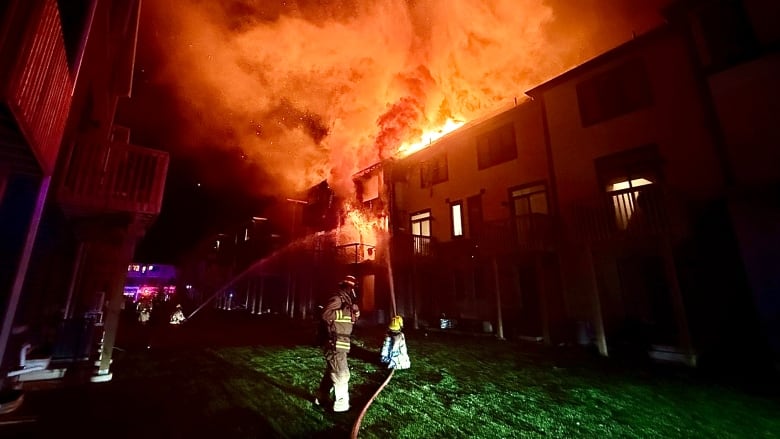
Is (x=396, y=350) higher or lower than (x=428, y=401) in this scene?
higher

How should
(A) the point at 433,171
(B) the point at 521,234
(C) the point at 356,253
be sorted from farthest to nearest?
(C) the point at 356,253, (A) the point at 433,171, (B) the point at 521,234

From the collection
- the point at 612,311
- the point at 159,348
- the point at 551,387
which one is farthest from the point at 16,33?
the point at 612,311

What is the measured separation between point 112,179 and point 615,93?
1726cm

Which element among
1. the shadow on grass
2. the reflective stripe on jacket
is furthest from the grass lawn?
the reflective stripe on jacket

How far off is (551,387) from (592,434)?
2.38m

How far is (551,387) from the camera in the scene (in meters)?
7.23

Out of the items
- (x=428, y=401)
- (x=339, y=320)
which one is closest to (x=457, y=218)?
(x=428, y=401)

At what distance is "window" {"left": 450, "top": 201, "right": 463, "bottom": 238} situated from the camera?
1822 cm

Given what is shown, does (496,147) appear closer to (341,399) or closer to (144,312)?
(341,399)

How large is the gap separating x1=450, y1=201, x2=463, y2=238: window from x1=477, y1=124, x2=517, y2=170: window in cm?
250

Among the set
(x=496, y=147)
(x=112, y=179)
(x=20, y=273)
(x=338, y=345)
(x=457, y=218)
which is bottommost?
(x=338, y=345)

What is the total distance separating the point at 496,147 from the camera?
17.1 m

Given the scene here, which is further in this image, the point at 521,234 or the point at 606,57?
the point at 521,234

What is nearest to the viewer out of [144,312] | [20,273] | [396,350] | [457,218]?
[20,273]
